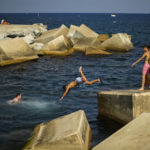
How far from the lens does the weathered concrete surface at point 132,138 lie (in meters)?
5.41

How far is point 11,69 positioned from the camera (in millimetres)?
17203

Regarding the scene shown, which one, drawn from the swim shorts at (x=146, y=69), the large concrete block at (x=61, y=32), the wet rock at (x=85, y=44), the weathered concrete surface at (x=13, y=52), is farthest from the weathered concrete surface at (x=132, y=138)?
the large concrete block at (x=61, y=32)

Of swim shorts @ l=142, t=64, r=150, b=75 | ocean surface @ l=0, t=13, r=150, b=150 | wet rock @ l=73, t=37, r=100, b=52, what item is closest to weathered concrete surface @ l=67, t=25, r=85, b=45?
wet rock @ l=73, t=37, r=100, b=52

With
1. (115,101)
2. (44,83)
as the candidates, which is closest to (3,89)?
(44,83)

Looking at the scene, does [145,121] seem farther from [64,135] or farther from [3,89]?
[3,89]

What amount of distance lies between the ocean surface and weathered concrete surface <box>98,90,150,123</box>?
0.38m

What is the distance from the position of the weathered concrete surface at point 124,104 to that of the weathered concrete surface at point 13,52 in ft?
33.0

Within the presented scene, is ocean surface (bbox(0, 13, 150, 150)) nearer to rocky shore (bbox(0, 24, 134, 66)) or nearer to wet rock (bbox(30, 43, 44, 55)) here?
rocky shore (bbox(0, 24, 134, 66))

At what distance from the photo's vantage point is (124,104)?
309 inches

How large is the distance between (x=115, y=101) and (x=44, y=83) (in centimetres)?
701

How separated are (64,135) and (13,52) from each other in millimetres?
12158

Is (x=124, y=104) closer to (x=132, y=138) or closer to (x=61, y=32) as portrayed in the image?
(x=132, y=138)

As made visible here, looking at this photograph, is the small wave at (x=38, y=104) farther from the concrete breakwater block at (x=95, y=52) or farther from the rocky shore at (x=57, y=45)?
the concrete breakwater block at (x=95, y=52)

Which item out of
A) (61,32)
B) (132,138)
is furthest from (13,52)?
(132,138)
